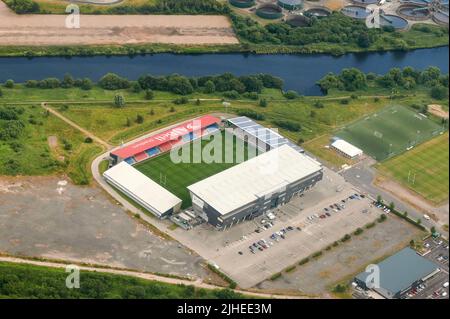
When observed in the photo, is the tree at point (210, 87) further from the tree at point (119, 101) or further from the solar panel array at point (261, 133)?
the tree at point (119, 101)

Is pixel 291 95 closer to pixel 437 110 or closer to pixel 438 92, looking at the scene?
pixel 437 110

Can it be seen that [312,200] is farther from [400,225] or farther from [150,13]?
[150,13]

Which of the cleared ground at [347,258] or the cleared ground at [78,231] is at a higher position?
the cleared ground at [78,231]

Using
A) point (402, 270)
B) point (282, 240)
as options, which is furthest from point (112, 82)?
point (402, 270)

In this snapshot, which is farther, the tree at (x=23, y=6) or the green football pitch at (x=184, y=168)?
the tree at (x=23, y=6)

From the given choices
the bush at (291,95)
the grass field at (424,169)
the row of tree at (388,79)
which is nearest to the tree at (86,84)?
the bush at (291,95)

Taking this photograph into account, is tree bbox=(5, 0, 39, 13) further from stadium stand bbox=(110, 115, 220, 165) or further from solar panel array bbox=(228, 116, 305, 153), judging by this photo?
solar panel array bbox=(228, 116, 305, 153)
